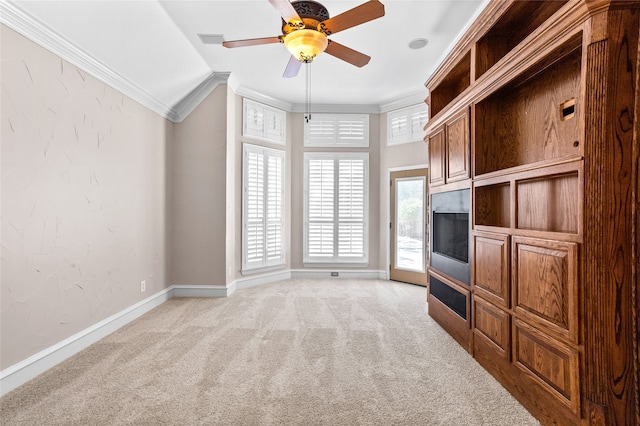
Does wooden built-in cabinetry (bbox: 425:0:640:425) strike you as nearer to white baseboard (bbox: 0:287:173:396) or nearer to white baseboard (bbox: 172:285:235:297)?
white baseboard (bbox: 172:285:235:297)

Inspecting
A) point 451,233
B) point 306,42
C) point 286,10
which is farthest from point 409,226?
point 286,10

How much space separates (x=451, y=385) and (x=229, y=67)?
4.43 m

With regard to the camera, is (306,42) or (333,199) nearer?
(306,42)

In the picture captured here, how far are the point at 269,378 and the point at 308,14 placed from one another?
2808 mm

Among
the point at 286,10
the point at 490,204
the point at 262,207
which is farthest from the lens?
Answer: the point at 262,207

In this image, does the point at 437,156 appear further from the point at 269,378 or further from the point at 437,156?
the point at 269,378

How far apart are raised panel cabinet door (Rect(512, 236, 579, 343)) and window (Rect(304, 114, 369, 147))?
4.10m

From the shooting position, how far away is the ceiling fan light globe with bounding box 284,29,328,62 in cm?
238

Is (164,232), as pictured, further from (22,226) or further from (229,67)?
(229,67)

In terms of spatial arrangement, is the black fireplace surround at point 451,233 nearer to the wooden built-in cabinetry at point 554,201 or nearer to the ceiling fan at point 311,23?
the wooden built-in cabinetry at point 554,201

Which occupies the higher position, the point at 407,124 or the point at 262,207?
the point at 407,124

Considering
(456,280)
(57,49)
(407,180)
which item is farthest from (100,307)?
(407,180)

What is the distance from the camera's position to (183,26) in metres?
3.30

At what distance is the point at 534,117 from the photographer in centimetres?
225
